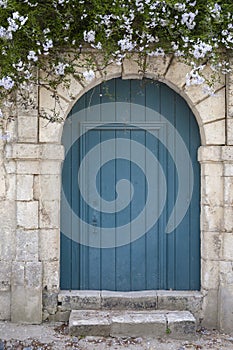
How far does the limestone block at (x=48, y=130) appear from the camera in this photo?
230 inches

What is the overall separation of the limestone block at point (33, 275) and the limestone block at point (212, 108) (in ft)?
7.38

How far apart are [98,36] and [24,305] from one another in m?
2.77

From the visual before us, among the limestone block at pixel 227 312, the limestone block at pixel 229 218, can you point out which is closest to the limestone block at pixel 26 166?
the limestone block at pixel 229 218

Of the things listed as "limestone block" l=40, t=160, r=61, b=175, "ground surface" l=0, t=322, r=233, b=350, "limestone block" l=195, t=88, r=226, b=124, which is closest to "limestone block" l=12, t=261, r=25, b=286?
"ground surface" l=0, t=322, r=233, b=350

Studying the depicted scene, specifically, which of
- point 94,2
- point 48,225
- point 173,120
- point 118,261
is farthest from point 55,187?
point 94,2

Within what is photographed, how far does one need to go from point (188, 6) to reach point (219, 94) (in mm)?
978

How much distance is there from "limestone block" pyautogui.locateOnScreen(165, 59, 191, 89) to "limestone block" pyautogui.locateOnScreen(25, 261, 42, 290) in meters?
2.32

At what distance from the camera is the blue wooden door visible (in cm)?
617

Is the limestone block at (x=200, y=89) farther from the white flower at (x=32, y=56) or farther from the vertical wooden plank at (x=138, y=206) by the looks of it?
the white flower at (x=32, y=56)

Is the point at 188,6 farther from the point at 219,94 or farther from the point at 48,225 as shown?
the point at 48,225

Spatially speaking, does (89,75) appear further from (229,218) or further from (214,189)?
(229,218)

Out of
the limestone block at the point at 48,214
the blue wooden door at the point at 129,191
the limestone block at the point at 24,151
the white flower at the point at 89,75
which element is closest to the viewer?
the white flower at the point at 89,75

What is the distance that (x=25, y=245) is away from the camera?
5836 millimetres

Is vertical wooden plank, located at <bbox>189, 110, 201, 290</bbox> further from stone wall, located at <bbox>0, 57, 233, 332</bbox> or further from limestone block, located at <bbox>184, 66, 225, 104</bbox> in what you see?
limestone block, located at <bbox>184, 66, 225, 104</bbox>
